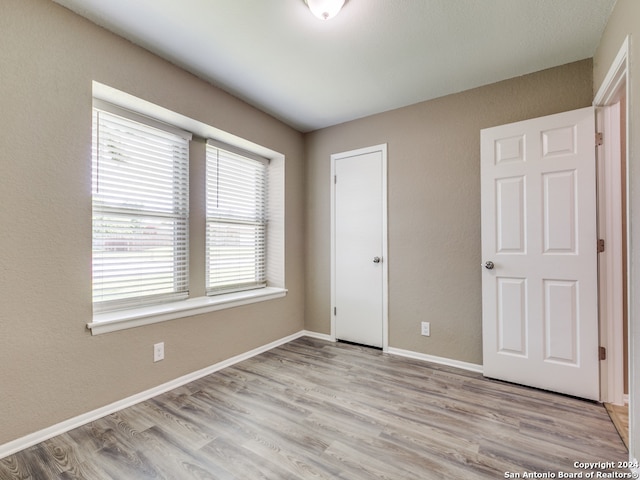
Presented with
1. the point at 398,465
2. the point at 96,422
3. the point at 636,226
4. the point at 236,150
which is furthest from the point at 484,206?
the point at 96,422

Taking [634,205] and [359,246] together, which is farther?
[359,246]

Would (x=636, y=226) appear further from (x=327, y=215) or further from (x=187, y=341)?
(x=187, y=341)

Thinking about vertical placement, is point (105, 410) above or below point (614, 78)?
below

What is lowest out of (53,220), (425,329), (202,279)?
(425,329)

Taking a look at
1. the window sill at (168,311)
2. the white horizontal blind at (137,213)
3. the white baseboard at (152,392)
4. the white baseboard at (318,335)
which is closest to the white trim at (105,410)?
the white baseboard at (152,392)

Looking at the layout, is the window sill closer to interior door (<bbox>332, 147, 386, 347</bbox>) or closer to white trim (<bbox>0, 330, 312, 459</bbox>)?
white trim (<bbox>0, 330, 312, 459</bbox>)

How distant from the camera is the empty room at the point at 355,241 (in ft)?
5.23

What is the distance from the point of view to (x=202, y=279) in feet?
8.94

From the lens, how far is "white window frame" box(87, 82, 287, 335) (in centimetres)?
202

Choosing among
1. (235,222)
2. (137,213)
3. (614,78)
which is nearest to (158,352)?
(137,213)

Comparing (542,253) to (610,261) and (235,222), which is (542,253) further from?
(235,222)

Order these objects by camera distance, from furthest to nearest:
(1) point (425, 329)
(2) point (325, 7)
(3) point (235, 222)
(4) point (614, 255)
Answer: (3) point (235, 222) < (1) point (425, 329) < (4) point (614, 255) < (2) point (325, 7)

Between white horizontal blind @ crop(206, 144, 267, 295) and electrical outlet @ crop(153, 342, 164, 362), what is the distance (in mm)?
659

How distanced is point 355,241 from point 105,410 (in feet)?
8.30
